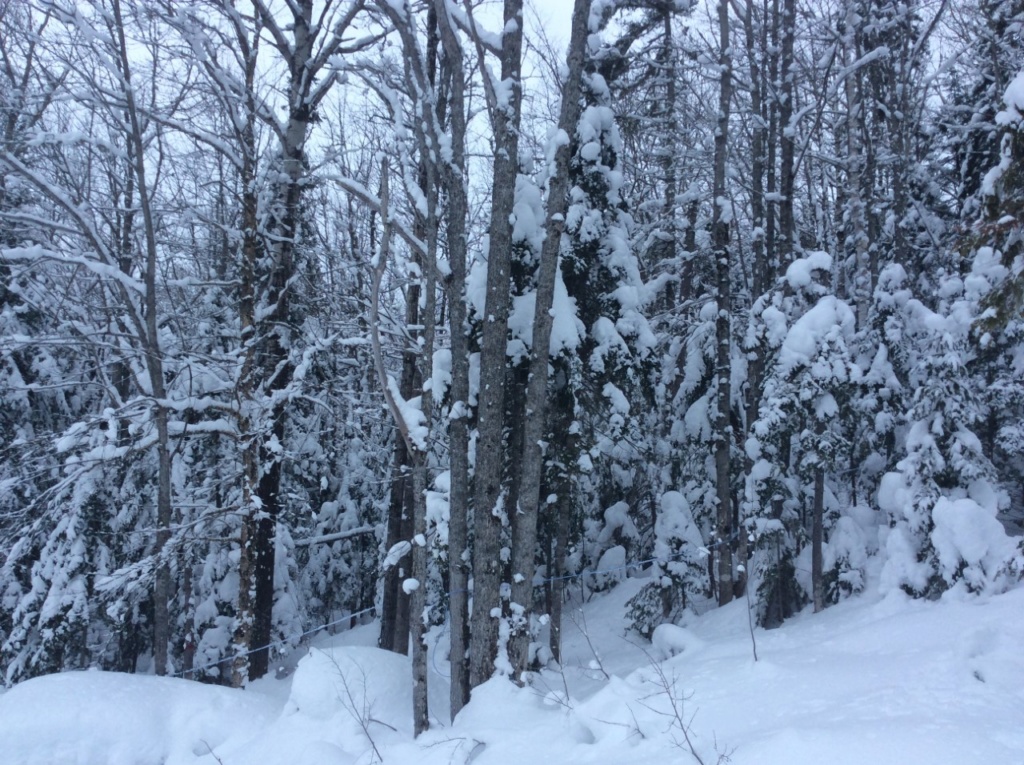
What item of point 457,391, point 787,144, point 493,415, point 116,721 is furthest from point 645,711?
point 787,144

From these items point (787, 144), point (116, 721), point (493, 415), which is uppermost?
point (787, 144)

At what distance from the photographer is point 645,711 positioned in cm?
594

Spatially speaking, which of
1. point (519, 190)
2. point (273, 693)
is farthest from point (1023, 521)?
point (273, 693)

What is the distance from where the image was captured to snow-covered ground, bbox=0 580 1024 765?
4898 millimetres

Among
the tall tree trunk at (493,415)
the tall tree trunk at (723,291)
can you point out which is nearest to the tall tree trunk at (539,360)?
the tall tree trunk at (493,415)

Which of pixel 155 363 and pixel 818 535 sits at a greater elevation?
pixel 155 363

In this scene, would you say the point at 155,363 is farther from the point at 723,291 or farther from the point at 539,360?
the point at 723,291

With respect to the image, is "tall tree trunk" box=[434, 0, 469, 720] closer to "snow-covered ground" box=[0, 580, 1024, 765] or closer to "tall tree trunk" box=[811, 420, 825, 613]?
"snow-covered ground" box=[0, 580, 1024, 765]

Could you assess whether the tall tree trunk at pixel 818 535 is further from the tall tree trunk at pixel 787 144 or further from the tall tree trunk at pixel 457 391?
the tall tree trunk at pixel 457 391

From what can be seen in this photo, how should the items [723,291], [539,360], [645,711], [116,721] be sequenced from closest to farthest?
[645,711]
[116,721]
[539,360]
[723,291]

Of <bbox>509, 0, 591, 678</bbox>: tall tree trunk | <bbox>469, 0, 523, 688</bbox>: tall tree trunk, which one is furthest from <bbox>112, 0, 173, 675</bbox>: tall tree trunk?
<bbox>509, 0, 591, 678</bbox>: tall tree trunk

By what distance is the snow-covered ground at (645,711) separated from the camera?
16.1 feet

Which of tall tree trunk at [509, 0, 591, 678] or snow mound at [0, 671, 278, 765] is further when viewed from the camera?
tall tree trunk at [509, 0, 591, 678]

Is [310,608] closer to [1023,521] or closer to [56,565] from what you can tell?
[56,565]
